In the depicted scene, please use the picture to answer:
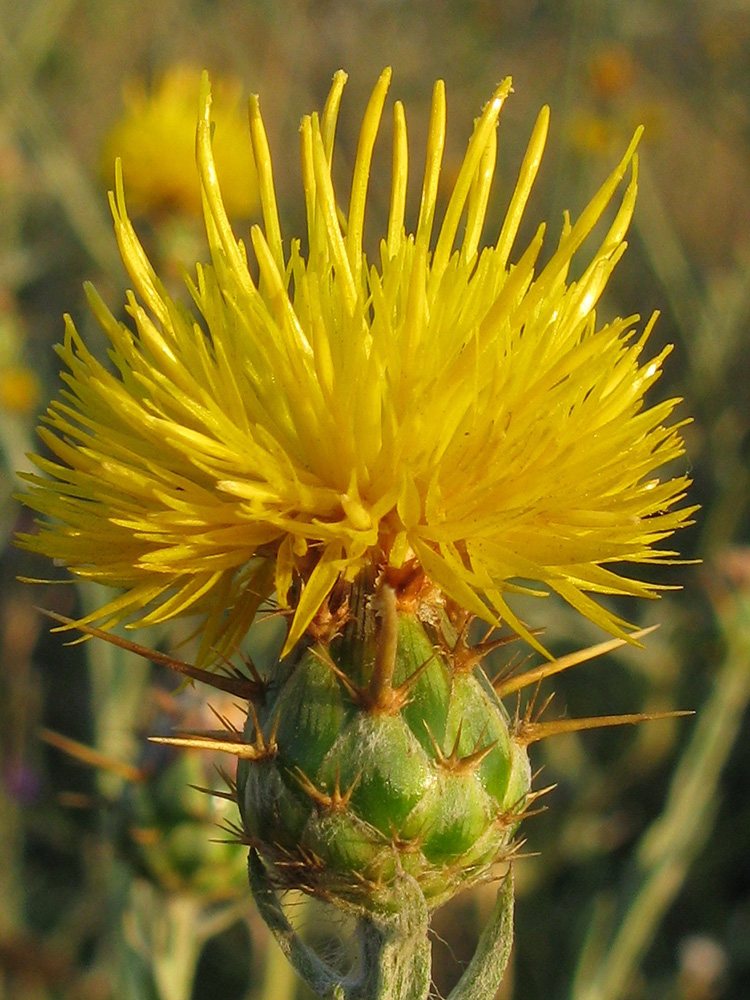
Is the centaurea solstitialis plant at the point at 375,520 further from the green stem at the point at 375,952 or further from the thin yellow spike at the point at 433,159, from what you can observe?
the thin yellow spike at the point at 433,159

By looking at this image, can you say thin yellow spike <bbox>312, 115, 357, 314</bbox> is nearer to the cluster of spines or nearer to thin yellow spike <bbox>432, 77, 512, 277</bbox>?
thin yellow spike <bbox>432, 77, 512, 277</bbox>

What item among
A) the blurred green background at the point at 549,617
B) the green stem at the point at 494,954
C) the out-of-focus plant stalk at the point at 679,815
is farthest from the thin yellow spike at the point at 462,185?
the out-of-focus plant stalk at the point at 679,815

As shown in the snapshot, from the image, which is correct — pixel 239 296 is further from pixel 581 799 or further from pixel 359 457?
pixel 581 799

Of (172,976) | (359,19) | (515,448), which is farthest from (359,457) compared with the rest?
(359,19)

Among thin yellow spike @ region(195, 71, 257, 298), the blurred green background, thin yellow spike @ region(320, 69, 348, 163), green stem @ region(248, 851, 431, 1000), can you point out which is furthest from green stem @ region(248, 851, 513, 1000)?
thin yellow spike @ region(320, 69, 348, 163)

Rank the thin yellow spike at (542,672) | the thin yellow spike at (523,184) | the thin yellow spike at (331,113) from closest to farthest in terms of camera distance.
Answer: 1. the thin yellow spike at (542,672)
2. the thin yellow spike at (523,184)
3. the thin yellow spike at (331,113)

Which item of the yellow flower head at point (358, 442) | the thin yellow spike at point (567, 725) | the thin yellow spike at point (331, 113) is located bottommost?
the thin yellow spike at point (567, 725)

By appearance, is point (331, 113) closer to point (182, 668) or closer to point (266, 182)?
point (266, 182)
